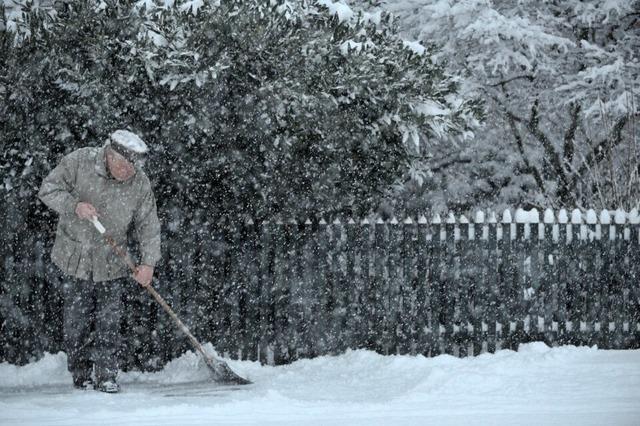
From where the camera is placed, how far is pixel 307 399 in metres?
5.81

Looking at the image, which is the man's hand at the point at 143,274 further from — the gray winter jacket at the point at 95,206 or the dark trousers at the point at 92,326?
the dark trousers at the point at 92,326

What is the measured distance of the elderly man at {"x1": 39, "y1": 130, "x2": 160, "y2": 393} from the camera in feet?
19.4

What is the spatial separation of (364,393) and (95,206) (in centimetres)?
241

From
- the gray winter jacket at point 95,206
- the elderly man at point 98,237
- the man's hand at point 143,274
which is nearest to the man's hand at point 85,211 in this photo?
the elderly man at point 98,237

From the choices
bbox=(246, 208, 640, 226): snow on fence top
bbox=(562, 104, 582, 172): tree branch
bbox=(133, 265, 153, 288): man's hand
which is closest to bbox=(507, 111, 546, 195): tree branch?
bbox=(562, 104, 582, 172): tree branch

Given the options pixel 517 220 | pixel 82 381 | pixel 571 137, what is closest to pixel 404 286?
pixel 517 220

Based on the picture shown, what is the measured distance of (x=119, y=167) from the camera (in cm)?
593

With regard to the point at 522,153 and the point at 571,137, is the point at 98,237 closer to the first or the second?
the point at 522,153

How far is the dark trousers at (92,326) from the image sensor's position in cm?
619

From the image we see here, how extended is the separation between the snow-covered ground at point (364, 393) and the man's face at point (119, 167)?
159 cm

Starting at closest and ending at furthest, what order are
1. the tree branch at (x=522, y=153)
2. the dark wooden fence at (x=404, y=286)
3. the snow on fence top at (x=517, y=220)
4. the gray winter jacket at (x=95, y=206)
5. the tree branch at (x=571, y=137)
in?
the gray winter jacket at (x=95, y=206) → the dark wooden fence at (x=404, y=286) → the snow on fence top at (x=517, y=220) → the tree branch at (x=522, y=153) → the tree branch at (x=571, y=137)

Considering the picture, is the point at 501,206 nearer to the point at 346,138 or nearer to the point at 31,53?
the point at 346,138

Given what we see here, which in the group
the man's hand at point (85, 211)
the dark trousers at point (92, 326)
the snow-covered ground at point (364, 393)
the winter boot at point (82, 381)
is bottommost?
the snow-covered ground at point (364, 393)

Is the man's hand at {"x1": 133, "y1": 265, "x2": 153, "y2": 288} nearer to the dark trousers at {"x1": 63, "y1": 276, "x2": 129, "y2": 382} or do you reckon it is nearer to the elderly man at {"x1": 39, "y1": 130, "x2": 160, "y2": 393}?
the elderly man at {"x1": 39, "y1": 130, "x2": 160, "y2": 393}
